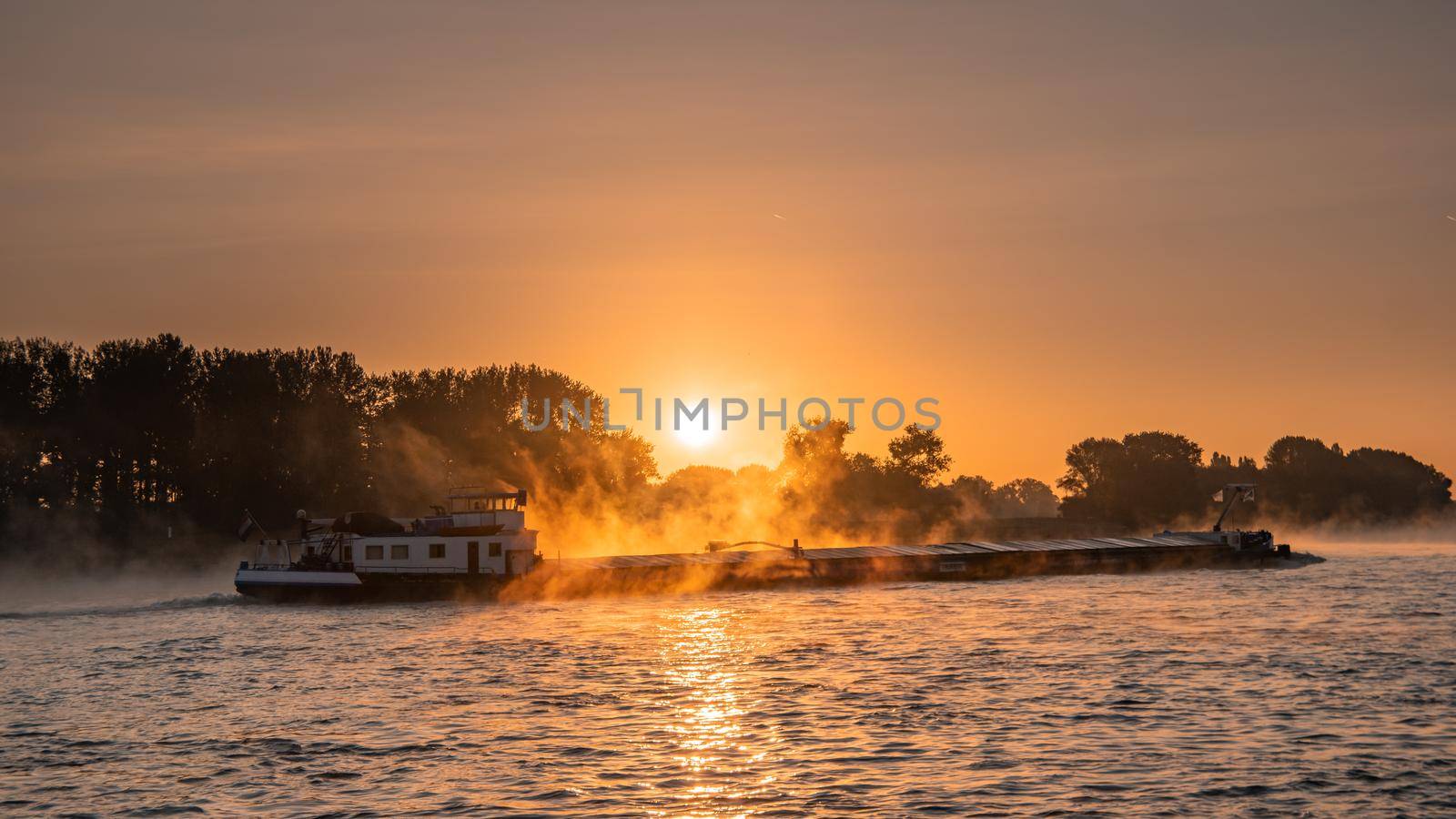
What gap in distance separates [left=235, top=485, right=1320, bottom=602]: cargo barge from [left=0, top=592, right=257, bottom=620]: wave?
2.00m

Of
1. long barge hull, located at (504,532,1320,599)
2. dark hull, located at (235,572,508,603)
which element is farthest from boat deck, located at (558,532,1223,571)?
dark hull, located at (235,572,508,603)

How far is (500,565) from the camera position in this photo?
282 feet

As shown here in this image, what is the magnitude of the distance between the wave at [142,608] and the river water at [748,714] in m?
9.17

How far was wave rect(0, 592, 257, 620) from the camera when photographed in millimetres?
79750

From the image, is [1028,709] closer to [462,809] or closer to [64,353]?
[462,809]

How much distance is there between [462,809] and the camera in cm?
2619

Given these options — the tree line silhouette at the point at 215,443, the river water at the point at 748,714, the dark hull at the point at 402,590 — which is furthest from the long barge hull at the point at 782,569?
the tree line silhouette at the point at 215,443

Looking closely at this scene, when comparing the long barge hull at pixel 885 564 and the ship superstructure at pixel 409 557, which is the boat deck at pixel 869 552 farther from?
the ship superstructure at pixel 409 557

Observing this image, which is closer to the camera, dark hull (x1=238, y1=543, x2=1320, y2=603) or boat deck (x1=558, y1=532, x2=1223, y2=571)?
dark hull (x1=238, y1=543, x2=1320, y2=603)

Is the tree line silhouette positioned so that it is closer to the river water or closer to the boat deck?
the boat deck

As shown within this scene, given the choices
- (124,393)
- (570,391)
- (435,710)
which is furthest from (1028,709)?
(570,391)

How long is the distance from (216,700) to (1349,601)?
62119 millimetres

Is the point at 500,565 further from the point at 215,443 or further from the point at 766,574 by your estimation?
the point at 215,443

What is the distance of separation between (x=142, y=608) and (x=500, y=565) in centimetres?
2280
